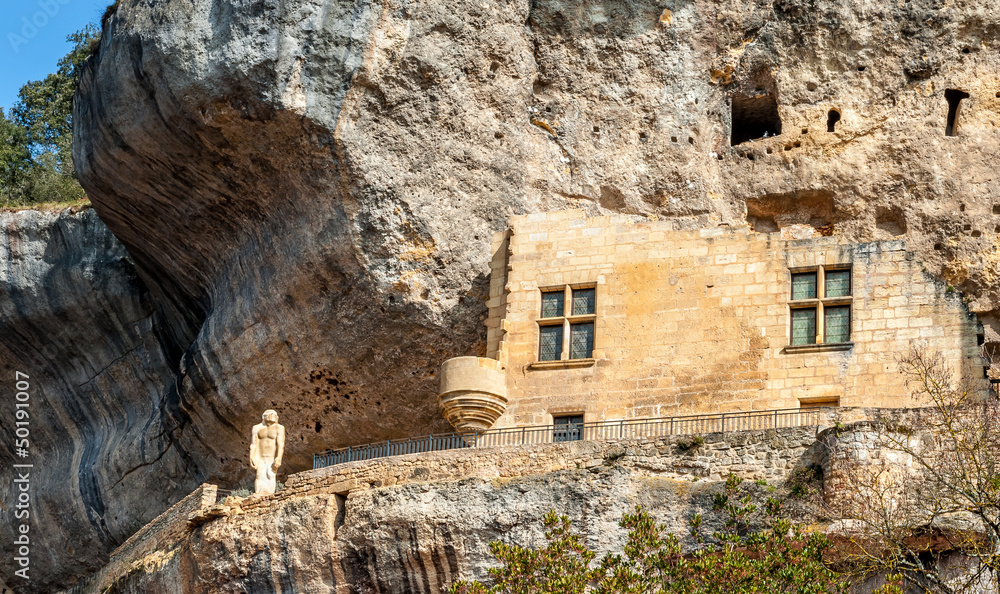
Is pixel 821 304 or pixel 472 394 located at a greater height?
pixel 821 304

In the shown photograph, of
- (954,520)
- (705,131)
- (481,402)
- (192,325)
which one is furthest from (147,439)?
(954,520)

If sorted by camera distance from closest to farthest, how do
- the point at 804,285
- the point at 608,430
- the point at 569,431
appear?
the point at 608,430
the point at 569,431
the point at 804,285

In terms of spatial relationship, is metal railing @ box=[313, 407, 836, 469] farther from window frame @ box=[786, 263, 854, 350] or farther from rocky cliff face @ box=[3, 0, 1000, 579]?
rocky cliff face @ box=[3, 0, 1000, 579]

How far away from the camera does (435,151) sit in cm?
3447

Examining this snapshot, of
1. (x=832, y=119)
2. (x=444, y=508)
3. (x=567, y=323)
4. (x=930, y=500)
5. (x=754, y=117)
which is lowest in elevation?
(x=444, y=508)

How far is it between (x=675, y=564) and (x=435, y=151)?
43.4 ft

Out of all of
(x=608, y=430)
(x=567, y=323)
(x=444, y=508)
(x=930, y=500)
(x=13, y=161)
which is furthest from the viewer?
(x=13, y=161)

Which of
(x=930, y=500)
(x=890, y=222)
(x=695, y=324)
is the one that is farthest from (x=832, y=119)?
(x=930, y=500)

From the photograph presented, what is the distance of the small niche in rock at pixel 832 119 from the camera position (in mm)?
36134

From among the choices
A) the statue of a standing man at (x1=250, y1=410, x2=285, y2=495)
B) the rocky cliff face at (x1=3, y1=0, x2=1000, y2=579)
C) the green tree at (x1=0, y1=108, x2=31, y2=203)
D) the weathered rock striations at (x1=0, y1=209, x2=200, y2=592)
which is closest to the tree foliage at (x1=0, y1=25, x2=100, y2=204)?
the green tree at (x1=0, y1=108, x2=31, y2=203)

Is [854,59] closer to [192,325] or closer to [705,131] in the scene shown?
[705,131]

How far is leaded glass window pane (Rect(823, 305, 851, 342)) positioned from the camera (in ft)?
99.6

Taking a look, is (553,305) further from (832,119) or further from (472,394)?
(832,119)

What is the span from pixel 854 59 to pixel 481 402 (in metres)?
12.0
